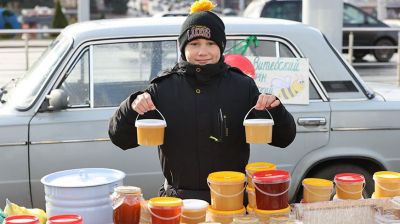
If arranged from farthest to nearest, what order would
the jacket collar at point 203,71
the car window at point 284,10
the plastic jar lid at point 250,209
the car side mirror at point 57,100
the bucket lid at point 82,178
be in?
the car window at point 284,10 < the car side mirror at point 57,100 < the jacket collar at point 203,71 < the plastic jar lid at point 250,209 < the bucket lid at point 82,178

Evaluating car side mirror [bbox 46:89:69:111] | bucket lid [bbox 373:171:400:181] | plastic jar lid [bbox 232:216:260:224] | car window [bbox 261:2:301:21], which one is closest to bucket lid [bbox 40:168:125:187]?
plastic jar lid [bbox 232:216:260:224]

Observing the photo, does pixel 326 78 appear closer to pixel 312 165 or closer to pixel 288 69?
pixel 288 69

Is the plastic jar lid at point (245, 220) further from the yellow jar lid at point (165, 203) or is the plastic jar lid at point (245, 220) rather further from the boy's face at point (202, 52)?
the boy's face at point (202, 52)

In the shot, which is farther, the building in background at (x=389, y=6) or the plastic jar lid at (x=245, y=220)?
the building in background at (x=389, y=6)

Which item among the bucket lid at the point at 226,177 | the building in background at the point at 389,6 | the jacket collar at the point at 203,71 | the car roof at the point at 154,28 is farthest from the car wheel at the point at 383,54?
the bucket lid at the point at 226,177

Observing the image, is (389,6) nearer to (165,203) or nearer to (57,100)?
(57,100)

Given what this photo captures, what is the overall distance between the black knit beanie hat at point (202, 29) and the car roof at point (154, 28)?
1.82 m

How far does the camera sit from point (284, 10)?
1678 centimetres

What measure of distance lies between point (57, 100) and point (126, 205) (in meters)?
2.20

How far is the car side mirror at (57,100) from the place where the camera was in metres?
4.68

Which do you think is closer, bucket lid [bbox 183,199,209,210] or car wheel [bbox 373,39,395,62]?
bucket lid [bbox 183,199,209,210]

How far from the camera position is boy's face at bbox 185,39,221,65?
3129 millimetres

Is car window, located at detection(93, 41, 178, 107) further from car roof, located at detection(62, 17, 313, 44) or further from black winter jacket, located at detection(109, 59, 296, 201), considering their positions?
black winter jacket, located at detection(109, 59, 296, 201)

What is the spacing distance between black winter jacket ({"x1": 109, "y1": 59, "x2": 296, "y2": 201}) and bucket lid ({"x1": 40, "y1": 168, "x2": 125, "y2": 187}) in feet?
1.04
